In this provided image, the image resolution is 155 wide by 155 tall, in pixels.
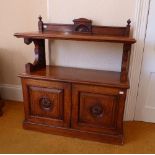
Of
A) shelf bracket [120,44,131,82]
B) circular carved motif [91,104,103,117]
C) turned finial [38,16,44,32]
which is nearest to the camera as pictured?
shelf bracket [120,44,131,82]

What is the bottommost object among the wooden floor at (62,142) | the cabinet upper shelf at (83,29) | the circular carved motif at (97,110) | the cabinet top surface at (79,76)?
the wooden floor at (62,142)

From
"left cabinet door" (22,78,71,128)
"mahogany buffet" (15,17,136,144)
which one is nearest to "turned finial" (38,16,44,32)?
"mahogany buffet" (15,17,136,144)

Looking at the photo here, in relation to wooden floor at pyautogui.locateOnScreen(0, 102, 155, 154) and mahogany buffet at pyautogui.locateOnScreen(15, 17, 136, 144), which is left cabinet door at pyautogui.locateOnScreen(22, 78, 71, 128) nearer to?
mahogany buffet at pyautogui.locateOnScreen(15, 17, 136, 144)

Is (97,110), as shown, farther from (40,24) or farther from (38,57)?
(40,24)

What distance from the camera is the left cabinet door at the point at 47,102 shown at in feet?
6.12

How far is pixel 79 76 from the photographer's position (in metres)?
1.89

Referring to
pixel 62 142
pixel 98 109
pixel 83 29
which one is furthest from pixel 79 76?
pixel 62 142

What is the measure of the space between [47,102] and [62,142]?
42cm

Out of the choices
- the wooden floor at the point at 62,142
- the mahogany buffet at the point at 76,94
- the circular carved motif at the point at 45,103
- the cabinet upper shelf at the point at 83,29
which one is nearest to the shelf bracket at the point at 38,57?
the mahogany buffet at the point at 76,94

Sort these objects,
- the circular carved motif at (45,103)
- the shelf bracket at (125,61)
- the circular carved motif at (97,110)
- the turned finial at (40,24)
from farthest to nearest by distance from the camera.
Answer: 1. the turned finial at (40,24)
2. the circular carved motif at (45,103)
3. the circular carved motif at (97,110)
4. the shelf bracket at (125,61)

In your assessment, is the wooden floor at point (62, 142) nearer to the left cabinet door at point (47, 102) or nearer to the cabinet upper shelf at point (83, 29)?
the left cabinet door at point (47, 102)

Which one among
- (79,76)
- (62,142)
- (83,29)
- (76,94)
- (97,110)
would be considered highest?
(83,29)

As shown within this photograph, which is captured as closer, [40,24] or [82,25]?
[82,25]

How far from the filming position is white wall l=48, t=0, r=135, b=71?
6.36ft
